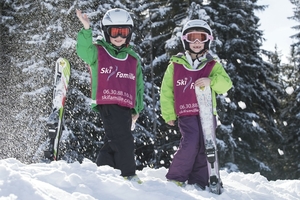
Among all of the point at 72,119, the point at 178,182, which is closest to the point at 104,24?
the point at 178,182

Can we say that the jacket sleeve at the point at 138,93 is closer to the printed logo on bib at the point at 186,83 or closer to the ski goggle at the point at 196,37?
the printed logo on bib at the point at 186,83

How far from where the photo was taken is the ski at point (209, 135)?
4547 millimetres

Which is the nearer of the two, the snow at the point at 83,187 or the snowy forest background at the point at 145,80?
the snow at the point at 83,187

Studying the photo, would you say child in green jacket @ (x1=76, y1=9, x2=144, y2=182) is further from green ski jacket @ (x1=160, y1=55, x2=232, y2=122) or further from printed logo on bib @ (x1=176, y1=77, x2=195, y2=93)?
printed logo on bib @ (x1=176, y1=77, x2=195, y2=93)

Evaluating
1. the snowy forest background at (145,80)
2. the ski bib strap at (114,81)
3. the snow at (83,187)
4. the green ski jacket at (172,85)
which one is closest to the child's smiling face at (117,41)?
the ski bib strap at (114,81)

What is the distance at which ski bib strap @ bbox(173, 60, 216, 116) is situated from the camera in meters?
4.99

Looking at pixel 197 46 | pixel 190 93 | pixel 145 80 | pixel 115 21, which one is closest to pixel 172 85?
pixel 190 93

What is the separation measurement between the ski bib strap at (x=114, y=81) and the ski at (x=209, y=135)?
79 cm

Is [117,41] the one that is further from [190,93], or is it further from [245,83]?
[245,83]

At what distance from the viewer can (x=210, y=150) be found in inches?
182

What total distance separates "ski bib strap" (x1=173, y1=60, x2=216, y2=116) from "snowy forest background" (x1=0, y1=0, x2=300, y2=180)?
864 centimetres

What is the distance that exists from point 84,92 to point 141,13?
738 centimetres

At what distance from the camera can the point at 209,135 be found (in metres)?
4.70

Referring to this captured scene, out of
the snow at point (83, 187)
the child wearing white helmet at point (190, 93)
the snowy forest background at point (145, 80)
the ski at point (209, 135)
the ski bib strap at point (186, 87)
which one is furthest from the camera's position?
the snowy forest background at point (145, 80)
